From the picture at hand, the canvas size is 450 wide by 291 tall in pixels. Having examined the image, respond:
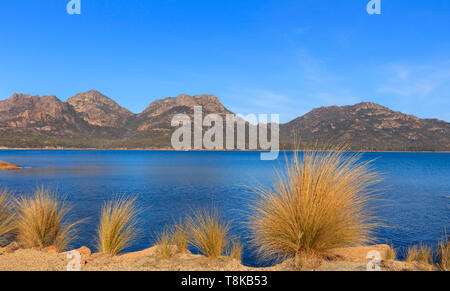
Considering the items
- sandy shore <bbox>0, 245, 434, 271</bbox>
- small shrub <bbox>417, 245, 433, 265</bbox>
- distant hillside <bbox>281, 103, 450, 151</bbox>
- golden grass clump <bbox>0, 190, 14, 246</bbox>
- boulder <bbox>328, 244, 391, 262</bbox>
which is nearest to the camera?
sandy shore <bbox>0, 245, 434, 271</bbox>

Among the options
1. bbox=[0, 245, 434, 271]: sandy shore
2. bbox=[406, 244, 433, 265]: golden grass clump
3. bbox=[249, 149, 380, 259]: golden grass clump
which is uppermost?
bbox=[249, 149, 380, 259]: golden grass clump

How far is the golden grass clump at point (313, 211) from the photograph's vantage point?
4594 millimetres

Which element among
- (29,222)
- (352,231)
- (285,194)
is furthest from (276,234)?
(29,222)

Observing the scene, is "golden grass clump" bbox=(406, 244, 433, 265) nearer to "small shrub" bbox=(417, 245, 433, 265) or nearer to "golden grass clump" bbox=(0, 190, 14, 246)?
"small shrub" bbox=(417, 245, 433, 265)

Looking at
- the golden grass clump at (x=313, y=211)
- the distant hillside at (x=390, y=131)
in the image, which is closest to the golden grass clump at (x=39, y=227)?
the golden grass clump at (x=313, y=211)

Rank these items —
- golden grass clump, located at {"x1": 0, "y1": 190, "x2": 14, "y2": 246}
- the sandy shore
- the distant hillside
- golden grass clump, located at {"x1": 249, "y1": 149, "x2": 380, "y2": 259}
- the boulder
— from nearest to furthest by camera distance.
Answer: the sandy shore → golden grass clump, located at {"x1": 249, "y1": 149, "x2": 380, "y2": 259} → the boulder → golden grass clump, located at {"x1": 0, "y1": 190, "x2": 14, "y2": 246} → the distant hillside

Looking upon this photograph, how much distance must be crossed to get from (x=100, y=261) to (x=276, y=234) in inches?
120

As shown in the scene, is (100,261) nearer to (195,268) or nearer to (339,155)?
(195,268)

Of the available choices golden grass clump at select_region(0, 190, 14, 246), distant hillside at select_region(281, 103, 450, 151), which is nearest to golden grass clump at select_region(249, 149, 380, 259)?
golden grass clump at select_region(0, 190, 14, 246)

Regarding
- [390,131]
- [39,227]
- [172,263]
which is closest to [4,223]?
[39,227]

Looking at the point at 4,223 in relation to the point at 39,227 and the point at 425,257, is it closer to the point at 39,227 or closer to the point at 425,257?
the point at 39,227

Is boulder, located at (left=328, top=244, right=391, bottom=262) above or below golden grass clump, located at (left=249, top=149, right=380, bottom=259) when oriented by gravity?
below

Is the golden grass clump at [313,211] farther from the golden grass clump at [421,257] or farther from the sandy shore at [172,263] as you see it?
the golden grass clump at [421,257]

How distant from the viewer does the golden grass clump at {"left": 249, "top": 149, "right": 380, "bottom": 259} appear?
459 centimetres
